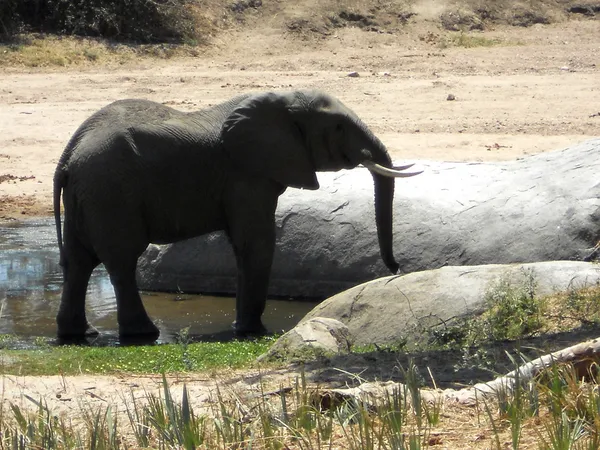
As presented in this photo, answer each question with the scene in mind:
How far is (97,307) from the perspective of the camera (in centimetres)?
1120

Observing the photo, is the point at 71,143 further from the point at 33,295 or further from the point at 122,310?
the point at 33,295

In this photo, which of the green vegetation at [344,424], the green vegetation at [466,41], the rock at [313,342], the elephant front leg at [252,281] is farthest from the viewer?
the green vegetation at [466,41]

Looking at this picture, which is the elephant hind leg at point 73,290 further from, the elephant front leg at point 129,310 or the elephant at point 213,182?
the elephant front leg at point 129,310

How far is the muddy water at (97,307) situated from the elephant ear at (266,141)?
4.50ft

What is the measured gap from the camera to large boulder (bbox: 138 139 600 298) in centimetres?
1073

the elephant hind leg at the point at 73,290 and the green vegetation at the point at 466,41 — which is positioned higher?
the green vegetation at the point at 466,41

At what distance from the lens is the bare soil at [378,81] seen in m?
Answer: 18.0

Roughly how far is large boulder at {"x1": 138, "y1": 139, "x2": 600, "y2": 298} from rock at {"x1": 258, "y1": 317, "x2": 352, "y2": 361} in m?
2.63

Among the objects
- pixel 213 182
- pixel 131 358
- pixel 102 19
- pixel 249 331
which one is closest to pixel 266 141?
pixel 213 182

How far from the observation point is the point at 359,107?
20578 millimetres

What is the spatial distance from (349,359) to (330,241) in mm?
4176

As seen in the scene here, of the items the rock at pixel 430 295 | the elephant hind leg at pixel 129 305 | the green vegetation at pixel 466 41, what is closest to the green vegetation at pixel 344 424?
the rock at pixel 430 295

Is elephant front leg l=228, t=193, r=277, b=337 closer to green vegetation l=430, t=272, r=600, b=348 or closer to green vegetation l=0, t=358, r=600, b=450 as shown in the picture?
green vegetation l=430, t=272, r=600, b=348

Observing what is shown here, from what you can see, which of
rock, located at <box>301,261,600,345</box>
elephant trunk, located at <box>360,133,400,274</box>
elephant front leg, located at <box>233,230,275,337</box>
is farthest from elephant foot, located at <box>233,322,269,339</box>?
elephant trunk, located at <box>360,133,400,274</box>
